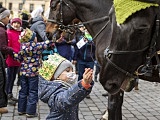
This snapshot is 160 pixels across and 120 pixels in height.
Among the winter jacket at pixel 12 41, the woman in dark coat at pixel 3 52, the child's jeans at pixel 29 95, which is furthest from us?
the winter jacket at pixel 12 41

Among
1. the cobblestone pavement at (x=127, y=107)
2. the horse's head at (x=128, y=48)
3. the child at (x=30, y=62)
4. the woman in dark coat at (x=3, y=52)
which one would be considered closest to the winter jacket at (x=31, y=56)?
the child at (x=30, y=62)

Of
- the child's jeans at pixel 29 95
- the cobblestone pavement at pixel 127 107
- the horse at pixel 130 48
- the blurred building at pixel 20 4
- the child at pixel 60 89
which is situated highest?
the horse at pixel 130 48

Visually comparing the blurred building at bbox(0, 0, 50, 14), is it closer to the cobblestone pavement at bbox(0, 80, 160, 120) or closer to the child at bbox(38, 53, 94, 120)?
the cobblestone pavement at bbox(0, 80, 160, 120)

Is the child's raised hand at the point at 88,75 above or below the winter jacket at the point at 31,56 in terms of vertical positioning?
above

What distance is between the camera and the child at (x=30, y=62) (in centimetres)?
527

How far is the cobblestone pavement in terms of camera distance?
559 centimetres

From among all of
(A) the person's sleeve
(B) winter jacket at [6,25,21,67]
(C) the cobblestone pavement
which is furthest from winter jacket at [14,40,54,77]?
(A) the person's sleeve

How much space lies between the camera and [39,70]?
326 centimetres

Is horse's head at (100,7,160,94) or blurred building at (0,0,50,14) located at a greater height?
horse's head at (100,7,160,94)

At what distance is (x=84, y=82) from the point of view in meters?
2.67

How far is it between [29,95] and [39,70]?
7.53 feet

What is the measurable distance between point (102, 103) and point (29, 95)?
1896mm

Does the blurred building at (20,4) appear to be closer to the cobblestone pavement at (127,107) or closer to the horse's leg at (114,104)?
the cobblestone pavement at (127,107)

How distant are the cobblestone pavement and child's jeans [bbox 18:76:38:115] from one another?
0.55 feet
